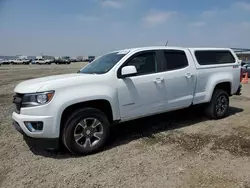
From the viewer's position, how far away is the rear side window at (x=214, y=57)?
6.00 m

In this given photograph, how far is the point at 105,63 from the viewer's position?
5.06 metres

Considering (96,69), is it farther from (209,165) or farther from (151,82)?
(209,165)

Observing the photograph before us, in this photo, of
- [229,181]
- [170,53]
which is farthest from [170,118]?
[229,181]

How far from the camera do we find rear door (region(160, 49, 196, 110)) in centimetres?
523

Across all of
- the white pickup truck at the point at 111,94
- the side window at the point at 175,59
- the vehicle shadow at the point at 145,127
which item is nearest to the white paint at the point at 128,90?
the white pickup truck at the point at 111,94

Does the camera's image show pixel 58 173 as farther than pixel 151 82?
No

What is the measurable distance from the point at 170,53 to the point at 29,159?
3.47m

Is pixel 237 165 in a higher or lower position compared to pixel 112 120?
lower

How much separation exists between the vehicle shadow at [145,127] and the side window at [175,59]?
1.36 m

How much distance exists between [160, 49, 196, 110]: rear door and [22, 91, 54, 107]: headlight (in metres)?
2.35

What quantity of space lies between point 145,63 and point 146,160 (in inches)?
77.6

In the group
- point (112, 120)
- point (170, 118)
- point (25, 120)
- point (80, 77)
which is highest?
point (80, 77)

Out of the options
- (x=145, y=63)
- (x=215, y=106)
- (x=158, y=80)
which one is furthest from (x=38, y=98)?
(x=215, y=106)

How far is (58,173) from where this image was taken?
11.8ft
